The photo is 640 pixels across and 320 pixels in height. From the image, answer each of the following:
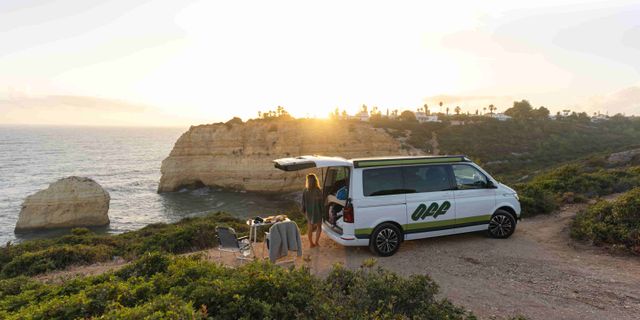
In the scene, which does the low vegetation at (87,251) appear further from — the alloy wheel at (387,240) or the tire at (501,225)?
the tire at (501,225)

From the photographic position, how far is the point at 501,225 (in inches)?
371

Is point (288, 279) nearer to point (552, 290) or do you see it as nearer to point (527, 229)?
point (552, 290)

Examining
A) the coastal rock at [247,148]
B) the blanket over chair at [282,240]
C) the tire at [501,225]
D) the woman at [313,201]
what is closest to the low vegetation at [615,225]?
the tire at [501,225]

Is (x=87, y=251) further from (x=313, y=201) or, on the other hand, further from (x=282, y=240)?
(x=313, y=201)

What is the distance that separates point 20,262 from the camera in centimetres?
963

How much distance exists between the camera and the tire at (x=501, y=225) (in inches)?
369

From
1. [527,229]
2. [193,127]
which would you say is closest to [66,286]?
[527,229]

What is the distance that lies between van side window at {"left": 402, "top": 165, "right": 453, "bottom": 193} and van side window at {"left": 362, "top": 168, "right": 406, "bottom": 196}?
0.65 feet

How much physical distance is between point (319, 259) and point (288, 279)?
12.6 feet

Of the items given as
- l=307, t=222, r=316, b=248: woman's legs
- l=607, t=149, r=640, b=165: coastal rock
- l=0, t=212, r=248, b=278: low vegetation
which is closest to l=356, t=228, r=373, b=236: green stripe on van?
l=307, t=222, r=316, b=248: woman's legs

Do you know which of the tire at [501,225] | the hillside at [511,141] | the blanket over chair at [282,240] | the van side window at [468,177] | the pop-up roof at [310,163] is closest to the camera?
the blanket over chair at [282,240]

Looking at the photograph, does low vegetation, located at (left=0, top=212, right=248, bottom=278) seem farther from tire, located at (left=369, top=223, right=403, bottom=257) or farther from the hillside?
the hillside

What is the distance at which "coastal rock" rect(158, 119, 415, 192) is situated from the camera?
44.6 metres

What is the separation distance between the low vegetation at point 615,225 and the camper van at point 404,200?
195 cm
